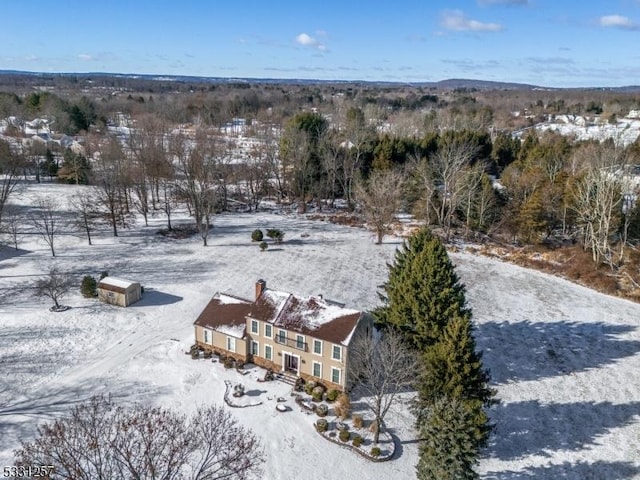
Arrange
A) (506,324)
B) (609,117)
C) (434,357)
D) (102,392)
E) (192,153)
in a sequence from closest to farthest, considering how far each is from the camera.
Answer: (434,357), (102,392), (506,324), (192,153), (609,117)

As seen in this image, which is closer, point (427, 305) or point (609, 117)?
point (427, 305)

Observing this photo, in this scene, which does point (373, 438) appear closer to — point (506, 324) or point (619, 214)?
point (506, 324)

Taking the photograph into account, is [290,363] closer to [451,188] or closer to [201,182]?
[201,182]

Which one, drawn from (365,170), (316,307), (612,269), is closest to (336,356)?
(316,307)

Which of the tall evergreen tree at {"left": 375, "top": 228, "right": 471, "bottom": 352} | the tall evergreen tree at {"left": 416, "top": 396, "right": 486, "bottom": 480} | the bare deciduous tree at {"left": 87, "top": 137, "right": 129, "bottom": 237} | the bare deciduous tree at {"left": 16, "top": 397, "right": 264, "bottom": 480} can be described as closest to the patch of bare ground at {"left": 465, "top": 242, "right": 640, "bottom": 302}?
the tall evergreen tree at {"left": 375, "top": 228, "right": 471, "bottom": 352}

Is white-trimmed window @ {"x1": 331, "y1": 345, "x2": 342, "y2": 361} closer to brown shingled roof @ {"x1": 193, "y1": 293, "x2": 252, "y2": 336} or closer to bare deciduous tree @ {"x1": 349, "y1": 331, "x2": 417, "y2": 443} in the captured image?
bare deciduous tree @ {"x1": 349, "y1": 331, "x2": 417, "y2": 443}

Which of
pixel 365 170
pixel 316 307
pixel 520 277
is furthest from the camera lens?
pixel 365 170

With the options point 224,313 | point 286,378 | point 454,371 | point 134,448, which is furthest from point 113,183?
point 454,371
